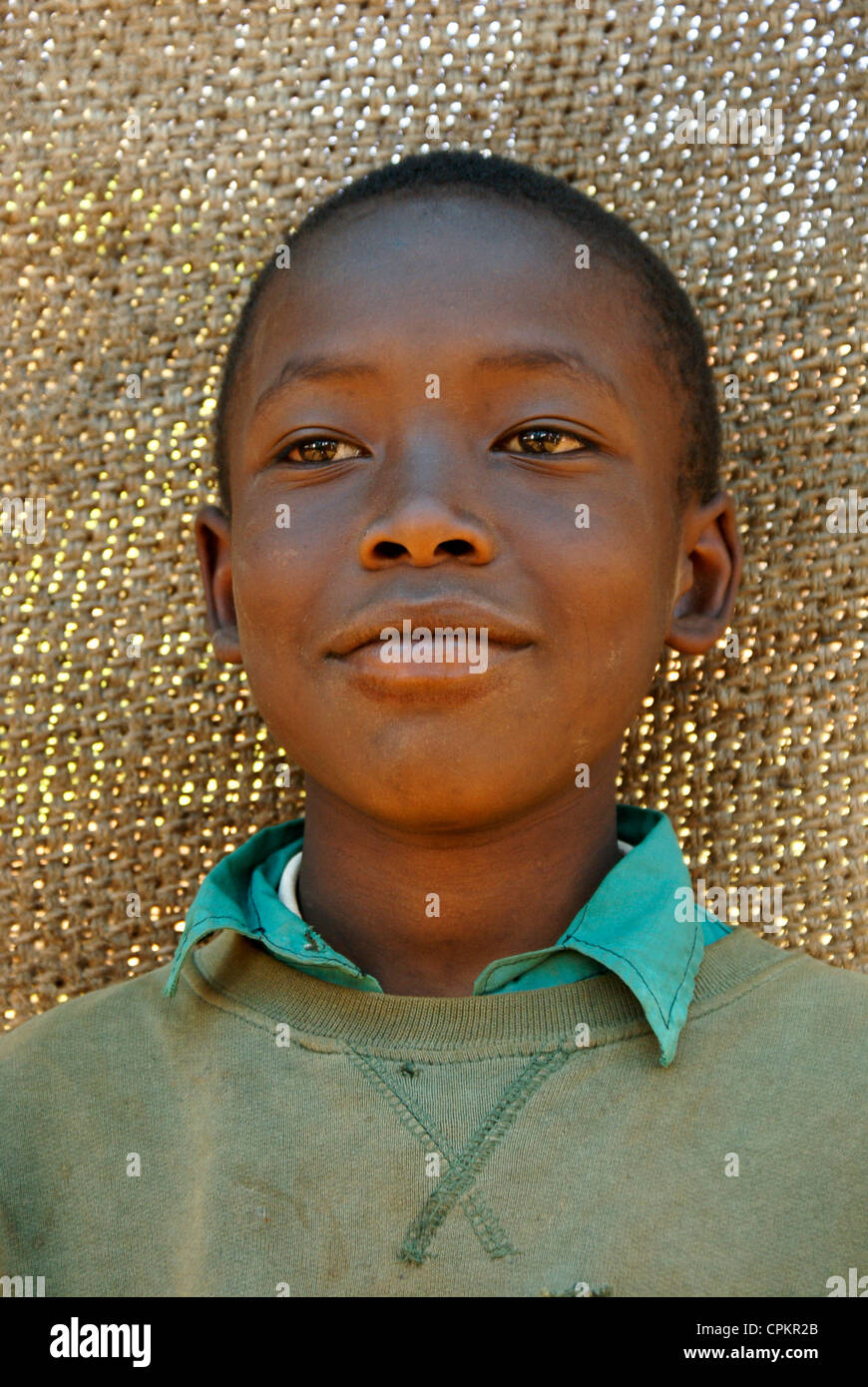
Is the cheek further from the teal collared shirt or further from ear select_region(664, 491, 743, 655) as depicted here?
ear select_region(664, 491, 743, 655)

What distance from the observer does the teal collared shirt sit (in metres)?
1.03

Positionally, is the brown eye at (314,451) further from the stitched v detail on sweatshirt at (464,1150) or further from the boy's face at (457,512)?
the stitched v detail on sweatshirt at (464,1150)

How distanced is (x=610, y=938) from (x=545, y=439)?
35 cm

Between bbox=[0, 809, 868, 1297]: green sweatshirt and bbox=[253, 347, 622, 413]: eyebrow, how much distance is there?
0.36 meters

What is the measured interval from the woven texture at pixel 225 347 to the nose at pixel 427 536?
0.45 m

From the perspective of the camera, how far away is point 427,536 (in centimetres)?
99

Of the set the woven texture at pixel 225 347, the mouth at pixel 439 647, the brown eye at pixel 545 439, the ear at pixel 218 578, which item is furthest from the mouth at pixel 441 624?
the woven texture at pixel 225 347

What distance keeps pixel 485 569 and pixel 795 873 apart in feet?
1.78

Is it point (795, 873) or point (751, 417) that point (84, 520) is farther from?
point (795, 873)

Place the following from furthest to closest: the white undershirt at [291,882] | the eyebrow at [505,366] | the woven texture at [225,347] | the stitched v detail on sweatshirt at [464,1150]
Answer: the woven texture at [225,347] < the white undershirt at [291,882] < the eyebrow at [505,366] < the stitched v detail on sweatshirt at [464,1150]

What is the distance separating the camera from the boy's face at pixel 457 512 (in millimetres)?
1009

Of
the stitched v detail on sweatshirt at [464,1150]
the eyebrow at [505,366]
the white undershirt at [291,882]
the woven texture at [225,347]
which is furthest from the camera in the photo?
the woven texture at [225,347]

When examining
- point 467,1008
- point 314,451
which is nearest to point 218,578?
point 314,451

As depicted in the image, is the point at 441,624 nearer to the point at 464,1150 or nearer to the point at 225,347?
the point at 464,1150
